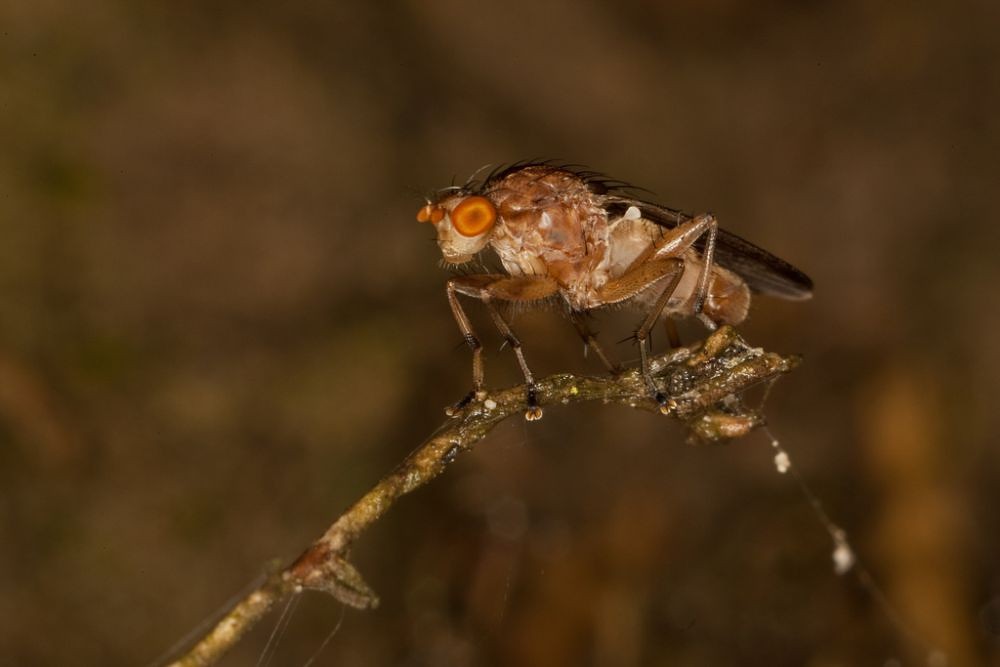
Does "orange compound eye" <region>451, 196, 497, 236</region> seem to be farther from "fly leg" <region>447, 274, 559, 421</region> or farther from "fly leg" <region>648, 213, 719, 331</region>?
"fly leg" <region>648, 213, 719, 331</region>

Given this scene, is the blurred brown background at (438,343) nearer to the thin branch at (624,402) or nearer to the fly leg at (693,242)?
the thin branch at (624,402)

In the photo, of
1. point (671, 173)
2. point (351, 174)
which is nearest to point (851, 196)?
point (671, 173)

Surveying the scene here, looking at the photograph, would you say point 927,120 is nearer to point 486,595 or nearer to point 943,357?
point 943,357

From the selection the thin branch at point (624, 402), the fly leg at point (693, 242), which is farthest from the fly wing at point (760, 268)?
the thin branch at point (624, 402)

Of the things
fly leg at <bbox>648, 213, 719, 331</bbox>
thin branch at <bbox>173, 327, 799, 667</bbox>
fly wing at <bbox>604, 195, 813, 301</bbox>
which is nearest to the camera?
thin branch at <bbox>173, 327, 799, 667</bbox>

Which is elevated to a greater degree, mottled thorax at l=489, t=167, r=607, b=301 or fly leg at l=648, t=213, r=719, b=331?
mottled thorax at l=489, t=167, r=607, b=301

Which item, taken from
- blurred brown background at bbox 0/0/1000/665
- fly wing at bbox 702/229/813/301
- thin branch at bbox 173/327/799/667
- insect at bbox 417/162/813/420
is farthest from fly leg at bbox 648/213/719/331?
blurred brown background at bbox 0/0/1000/665
